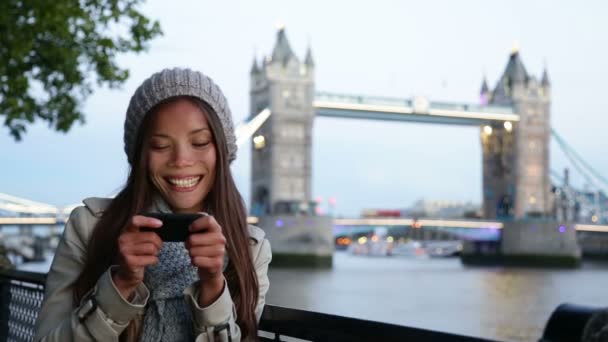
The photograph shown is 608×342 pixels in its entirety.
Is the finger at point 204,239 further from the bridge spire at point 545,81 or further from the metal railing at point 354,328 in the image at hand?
the bridge spire at point 545,81

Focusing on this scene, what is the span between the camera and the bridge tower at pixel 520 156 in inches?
1860

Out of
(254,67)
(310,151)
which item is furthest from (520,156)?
(254,67)

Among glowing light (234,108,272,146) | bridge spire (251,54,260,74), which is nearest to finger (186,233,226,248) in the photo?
glowing light (234,108,272,146)

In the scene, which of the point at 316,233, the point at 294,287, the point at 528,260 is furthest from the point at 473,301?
the point at 528,260

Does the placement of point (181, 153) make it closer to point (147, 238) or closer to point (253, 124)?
point (147, 238)

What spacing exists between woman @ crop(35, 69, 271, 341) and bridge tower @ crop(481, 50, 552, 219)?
4531 centimetres

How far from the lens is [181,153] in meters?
1.36

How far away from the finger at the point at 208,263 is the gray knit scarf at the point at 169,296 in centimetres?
15

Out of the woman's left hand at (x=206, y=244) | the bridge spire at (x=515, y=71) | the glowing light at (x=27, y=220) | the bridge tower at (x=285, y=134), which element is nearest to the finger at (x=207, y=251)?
the woman's left hand at (x=206, y=244)

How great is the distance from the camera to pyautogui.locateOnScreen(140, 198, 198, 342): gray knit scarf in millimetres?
1282

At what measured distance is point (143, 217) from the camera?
114cm

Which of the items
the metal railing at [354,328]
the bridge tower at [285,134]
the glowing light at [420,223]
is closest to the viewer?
the metal railing at [354,328]

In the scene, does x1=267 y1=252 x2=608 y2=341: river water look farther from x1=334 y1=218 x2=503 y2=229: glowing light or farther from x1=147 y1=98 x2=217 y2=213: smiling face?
x1=147 y1=98 x2=217 y2=213: smiling face

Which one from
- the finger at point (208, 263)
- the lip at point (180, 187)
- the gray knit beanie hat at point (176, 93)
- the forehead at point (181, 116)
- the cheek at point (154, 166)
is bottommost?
the finger at point (208, 263)
